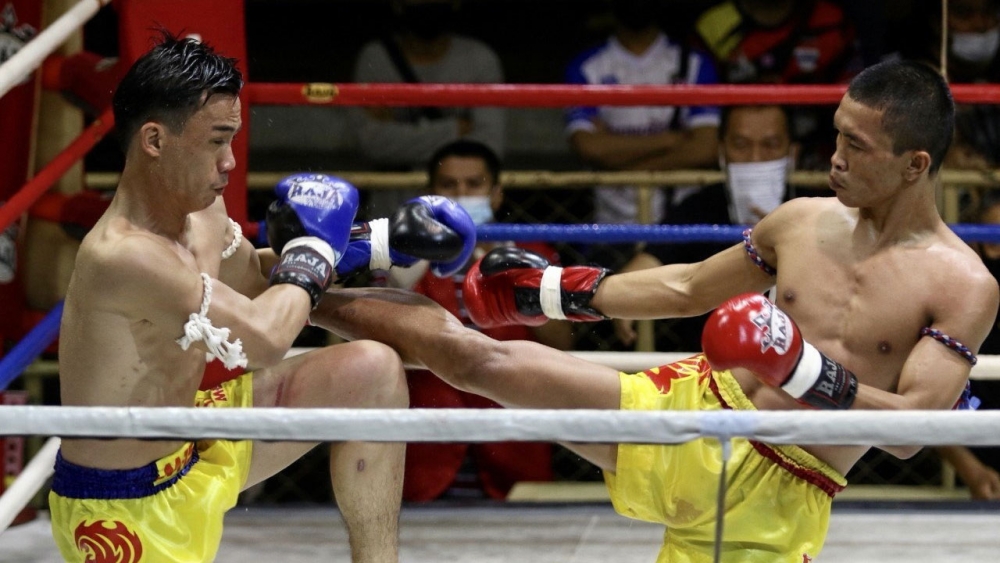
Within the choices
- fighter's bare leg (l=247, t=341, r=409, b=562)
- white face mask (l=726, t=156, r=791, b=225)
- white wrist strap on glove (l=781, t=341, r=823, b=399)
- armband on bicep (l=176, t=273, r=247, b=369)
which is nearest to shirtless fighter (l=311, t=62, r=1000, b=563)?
white wrist strap on glove (l=781, t=341, r=823, b=399)

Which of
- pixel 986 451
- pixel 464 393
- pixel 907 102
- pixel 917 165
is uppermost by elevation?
pixel 907 102

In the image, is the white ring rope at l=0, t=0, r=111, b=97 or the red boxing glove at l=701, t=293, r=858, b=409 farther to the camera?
the white ring rope at l=0, t=0, r=111, b=97

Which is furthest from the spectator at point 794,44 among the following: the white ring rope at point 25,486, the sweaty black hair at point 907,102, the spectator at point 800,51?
the white ring rope at point 25,486

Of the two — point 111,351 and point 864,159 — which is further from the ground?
point 864,159

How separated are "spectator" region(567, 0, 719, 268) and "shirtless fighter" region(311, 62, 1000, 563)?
59.5 inches

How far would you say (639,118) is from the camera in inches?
146

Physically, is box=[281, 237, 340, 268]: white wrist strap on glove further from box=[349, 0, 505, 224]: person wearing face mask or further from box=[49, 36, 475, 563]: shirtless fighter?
box=[349, 0, 505, 224]: person wearing face mask

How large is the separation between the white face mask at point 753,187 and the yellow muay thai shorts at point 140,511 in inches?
69.0

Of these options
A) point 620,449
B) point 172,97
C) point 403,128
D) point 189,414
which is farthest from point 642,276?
point 403,128

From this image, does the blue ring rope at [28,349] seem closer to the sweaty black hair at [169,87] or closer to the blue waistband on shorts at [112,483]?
the blue waistband on shorts at [112,483]

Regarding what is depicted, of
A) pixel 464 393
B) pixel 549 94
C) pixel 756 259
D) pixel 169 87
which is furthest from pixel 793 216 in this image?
pixel 464 393

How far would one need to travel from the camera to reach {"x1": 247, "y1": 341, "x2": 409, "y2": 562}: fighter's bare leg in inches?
78.0

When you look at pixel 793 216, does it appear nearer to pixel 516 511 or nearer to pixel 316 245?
pixel 316 245

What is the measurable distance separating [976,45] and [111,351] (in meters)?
2.80
